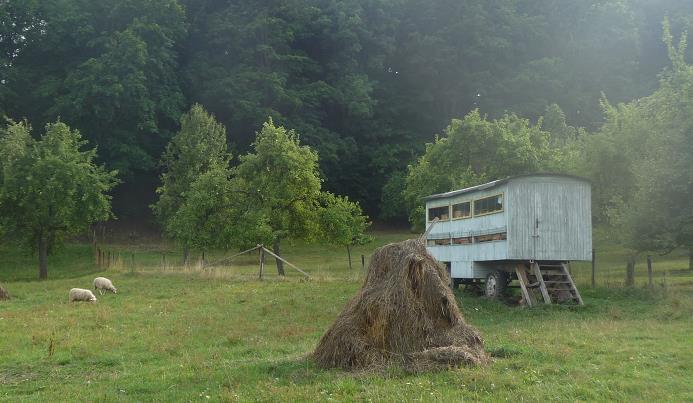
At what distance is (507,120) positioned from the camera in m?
38.5

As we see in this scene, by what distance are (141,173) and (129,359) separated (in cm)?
4923

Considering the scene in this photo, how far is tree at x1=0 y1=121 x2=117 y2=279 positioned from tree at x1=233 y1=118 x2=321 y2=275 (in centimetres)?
831

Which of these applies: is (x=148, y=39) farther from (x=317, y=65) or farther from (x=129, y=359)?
(x=129, y=359)

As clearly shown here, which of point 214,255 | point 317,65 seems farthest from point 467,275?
point 317,65

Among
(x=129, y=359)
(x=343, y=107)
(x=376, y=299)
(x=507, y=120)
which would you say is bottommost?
(x=129, y=359)

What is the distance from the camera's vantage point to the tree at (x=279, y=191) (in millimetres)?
34969

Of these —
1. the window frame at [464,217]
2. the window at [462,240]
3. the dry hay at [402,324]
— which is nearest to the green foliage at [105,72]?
the window frame at [464,217]

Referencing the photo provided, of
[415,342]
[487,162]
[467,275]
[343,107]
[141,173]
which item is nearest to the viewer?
[415,342]

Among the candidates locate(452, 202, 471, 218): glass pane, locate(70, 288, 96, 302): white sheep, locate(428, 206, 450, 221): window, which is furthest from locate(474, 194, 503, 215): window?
locate(70, 288, 96, 302): white sheep

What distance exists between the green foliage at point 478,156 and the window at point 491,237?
8.98 meters

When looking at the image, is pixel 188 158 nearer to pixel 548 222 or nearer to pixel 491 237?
pixel 491 237

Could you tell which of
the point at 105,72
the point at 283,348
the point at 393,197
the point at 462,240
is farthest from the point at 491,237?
the point at 105,72

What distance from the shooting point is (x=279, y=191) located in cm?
3522

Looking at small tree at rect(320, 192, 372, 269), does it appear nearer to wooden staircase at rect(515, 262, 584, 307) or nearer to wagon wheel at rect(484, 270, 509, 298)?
wagon wheel at rect(484, 270, 509, 298)
